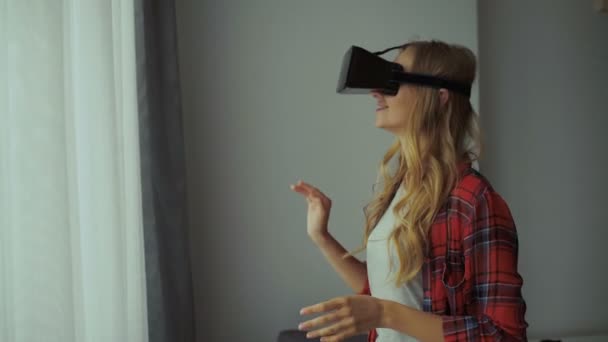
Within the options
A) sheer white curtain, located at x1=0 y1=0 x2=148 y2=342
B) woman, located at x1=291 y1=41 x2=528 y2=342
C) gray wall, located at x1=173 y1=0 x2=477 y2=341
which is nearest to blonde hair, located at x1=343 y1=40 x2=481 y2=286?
woman, located at x1=291 y1=41 x2=528 y2=342

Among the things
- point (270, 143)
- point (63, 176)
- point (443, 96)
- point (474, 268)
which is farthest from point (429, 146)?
point (270, 143)

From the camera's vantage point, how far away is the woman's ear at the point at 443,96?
3.49ft

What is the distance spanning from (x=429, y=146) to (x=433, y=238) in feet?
0.68

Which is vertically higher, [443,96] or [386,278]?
[443,96]

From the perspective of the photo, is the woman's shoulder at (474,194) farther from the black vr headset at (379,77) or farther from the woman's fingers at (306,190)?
the woman's fingers at (306,190)

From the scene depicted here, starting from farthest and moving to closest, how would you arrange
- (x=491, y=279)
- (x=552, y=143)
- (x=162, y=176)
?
(x=552, y=143) < (x=162, y=176) < (x=491, y=279)

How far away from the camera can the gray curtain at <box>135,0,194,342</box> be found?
4.58 feet

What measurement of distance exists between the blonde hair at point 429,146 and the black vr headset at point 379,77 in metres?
0.02

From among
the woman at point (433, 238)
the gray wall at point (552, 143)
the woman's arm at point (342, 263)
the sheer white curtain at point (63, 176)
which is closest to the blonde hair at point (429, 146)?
the woman at point (433, 238)

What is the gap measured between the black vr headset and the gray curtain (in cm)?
65

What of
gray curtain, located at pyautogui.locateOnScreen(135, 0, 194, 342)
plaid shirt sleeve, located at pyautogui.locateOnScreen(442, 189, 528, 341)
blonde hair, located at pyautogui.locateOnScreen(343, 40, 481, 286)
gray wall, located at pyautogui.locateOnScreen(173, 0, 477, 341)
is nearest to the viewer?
plaid shirt sleeve, located at pyautogui.locateOnScreen(442, 189, 528, 341)

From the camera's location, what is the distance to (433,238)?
100cm

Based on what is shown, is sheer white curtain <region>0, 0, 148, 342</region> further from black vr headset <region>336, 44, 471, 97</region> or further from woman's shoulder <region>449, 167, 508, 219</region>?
woman's shoulder <region>449, 167, 508, 219</region>

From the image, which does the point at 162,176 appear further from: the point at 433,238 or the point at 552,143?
the point at 552,143
